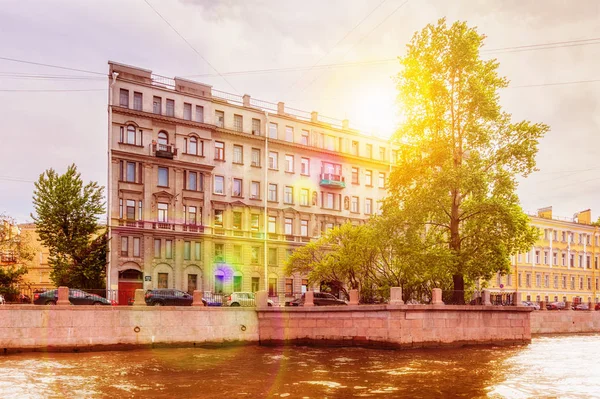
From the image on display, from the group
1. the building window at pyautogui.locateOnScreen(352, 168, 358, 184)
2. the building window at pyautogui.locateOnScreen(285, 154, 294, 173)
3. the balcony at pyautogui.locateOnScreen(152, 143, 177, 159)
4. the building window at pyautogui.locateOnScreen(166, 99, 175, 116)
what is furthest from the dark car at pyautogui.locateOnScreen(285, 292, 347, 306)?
the building window at pyautogui.locateOnScreen(352, 168, 358, 184)

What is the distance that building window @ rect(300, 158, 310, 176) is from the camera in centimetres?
6044

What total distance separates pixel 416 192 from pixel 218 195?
1000 inches

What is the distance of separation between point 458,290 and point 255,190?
1099 inches

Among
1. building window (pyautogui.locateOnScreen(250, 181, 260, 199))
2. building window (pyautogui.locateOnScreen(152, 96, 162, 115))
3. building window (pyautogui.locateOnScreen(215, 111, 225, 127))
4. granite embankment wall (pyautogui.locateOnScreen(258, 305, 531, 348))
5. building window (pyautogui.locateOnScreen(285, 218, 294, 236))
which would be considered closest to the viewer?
granite embankment wall (pyautogui.locateOnScreen(258, 305, 531, 348))

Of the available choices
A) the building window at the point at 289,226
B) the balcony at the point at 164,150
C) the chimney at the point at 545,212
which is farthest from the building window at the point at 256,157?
the chimney at the point at 545,212

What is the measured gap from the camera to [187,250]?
5231 cm

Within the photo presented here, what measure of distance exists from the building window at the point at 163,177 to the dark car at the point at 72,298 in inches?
721

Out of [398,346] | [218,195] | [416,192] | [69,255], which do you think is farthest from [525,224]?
[69,255]

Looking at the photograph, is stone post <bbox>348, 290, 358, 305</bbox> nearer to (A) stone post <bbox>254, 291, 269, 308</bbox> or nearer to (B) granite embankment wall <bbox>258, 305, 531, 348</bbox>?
(B) granite embankment wall <bbox>258, 305, 531, 348</bbox>

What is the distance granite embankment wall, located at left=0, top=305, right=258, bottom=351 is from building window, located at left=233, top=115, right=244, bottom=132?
25903mm

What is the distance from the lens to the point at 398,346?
29.0 metres

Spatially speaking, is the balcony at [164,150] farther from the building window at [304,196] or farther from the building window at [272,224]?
the building window at [304,196]

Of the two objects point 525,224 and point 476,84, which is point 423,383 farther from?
point 476,84

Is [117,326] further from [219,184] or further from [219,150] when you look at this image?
[219,150]
